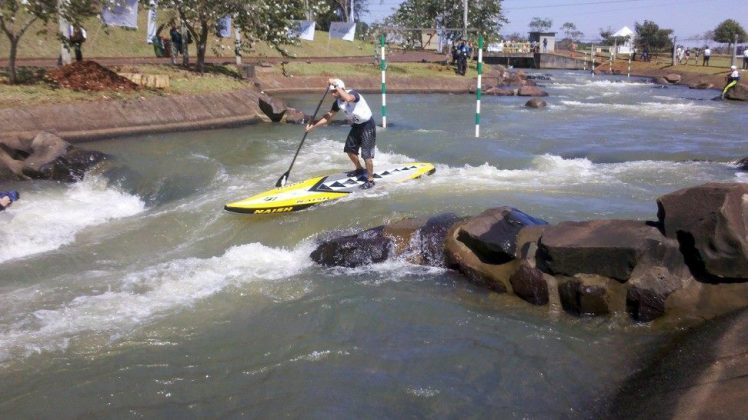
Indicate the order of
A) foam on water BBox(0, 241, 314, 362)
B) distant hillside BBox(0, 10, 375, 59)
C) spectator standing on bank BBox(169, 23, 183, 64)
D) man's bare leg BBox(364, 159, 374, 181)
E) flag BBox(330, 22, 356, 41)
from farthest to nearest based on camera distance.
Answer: flag BBox(330, 22, 356, 41), distant hillside BBox(0, 10, 375, 59), spectator standing on bank BBox(169, 23, 183, 64), man's bare leg BBox(364, 159, 374, 181), foam on water BBox(0, 241, 314, 362)

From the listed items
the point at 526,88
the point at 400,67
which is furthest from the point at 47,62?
the point at 526,88

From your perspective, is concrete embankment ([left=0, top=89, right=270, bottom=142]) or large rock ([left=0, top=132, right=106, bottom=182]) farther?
concrete embankment ([left=0, top=89, right=270, bottom=142])

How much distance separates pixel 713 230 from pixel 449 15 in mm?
37631

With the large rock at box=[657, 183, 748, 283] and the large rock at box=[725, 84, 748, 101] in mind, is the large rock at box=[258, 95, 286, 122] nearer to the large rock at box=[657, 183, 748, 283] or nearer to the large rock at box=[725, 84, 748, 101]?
the large rock at box=[657, 183, 748, 283]

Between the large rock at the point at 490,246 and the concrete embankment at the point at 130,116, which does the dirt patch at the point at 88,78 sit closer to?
the concrete embankment at the point at 130,116

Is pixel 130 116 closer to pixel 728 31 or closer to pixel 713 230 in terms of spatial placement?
pixel 713 230

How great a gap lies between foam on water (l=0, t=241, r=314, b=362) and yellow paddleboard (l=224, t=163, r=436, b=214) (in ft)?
3.52

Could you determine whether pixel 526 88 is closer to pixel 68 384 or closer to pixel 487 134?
pixel 487 134

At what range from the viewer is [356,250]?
23.9ft

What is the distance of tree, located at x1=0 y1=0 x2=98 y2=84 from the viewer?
49.7 ft

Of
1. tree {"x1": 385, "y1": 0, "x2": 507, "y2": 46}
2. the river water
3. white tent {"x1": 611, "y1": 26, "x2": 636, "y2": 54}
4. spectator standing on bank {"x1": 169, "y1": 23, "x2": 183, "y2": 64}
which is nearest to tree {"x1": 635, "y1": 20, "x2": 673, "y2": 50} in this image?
white tent {"x1": 611, "y1": 26, "x2": 636, "y2": 54}

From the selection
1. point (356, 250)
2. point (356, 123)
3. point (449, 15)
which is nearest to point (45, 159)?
point (356, 123)

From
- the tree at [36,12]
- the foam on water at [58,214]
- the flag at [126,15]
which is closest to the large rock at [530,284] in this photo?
the foam on water at [58,214]

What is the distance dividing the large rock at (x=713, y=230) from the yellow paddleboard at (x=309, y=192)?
5016 mm
